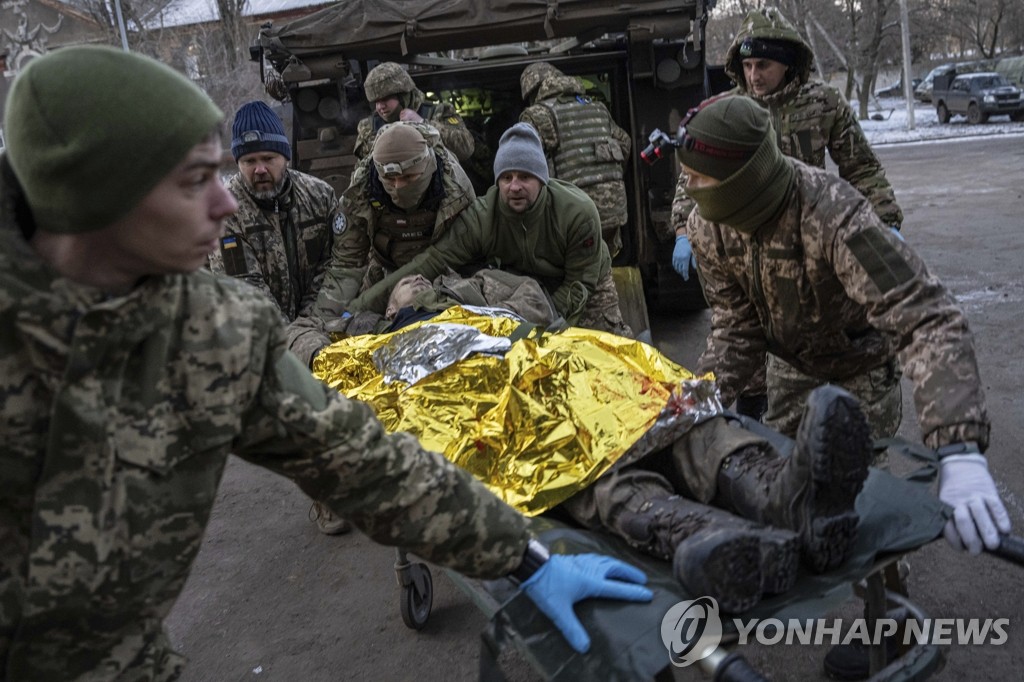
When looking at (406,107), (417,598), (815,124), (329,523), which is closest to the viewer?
(417,598)

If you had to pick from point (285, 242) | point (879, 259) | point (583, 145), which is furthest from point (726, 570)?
point (583, 145)

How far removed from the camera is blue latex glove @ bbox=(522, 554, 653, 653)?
179 centimetres

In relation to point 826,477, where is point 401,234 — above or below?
above

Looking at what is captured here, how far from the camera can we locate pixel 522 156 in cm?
400

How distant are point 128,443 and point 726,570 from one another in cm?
112

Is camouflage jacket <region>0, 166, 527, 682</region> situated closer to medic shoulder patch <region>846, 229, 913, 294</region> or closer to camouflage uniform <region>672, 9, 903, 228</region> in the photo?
medic shoulder patch <region>846, 229, 913, 294</region>

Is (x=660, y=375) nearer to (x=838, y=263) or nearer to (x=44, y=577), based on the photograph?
(x=838, y=263)

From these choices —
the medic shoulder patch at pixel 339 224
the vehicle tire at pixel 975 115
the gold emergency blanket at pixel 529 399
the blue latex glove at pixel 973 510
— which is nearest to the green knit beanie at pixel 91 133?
the gold emergency blanket at pixel 529 399

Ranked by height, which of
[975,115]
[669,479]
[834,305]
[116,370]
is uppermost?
[116,370]

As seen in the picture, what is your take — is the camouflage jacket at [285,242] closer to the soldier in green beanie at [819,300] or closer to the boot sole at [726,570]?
the soldier in green beanie at [819,300]

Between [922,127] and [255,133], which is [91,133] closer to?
[255,133]

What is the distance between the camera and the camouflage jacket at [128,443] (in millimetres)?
1257

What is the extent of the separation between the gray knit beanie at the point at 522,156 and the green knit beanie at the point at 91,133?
2.81 meters

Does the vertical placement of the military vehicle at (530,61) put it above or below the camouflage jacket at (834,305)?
above
